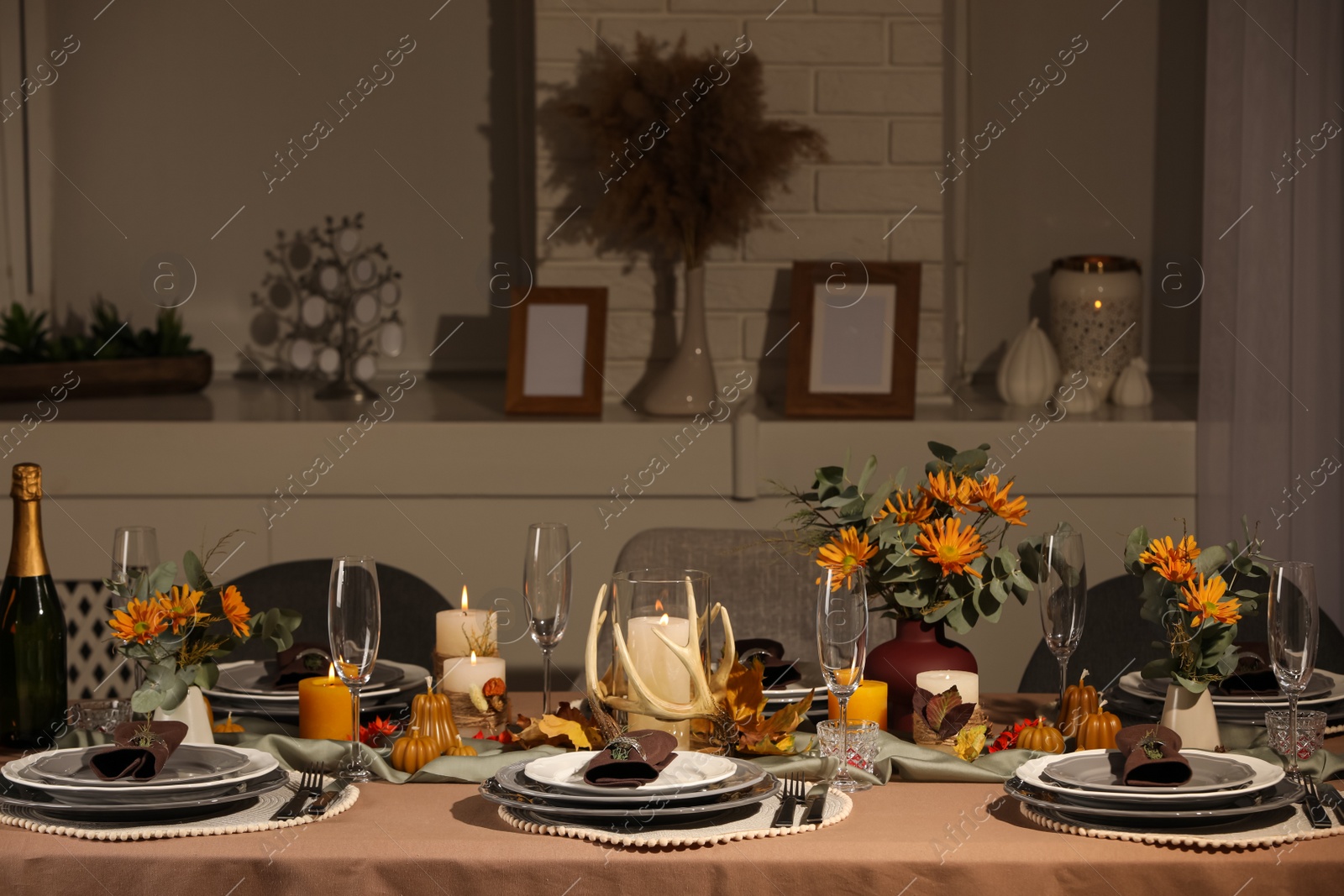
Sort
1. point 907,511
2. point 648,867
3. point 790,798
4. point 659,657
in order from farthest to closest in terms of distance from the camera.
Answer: point 907,511
point 659,657
point 790,798
point 648,867

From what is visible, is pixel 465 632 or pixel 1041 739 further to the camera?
pixel 465 632

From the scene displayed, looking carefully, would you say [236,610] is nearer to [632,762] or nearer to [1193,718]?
[632,762]

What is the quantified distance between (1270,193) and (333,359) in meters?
1.79

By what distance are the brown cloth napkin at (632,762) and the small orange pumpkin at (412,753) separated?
18 centimetres

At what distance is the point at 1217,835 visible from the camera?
1.03m

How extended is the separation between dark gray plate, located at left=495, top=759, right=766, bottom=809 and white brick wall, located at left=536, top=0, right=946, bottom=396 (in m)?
1.73

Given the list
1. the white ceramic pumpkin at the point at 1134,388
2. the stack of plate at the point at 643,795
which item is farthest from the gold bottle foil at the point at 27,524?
the white ceramic pumpkin at the point at 1134,388

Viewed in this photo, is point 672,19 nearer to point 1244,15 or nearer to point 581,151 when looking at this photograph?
point 581,151

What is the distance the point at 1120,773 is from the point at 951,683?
212 millimetres

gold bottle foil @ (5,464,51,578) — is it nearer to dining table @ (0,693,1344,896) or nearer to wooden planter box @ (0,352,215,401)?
dining table @ (0,693,1344,896)

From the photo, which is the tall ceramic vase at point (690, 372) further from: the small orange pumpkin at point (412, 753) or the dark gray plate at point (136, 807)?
the dark gray plate at point (136, 807)

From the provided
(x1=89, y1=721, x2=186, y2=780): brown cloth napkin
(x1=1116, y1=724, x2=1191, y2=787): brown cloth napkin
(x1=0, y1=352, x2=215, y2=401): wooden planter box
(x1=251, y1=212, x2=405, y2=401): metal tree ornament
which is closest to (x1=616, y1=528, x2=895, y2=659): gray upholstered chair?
(x1=1116, y1=724, x2=1191, y2=787): brown cloth napkin

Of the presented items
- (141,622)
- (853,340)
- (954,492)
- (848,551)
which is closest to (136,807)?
(141,622)

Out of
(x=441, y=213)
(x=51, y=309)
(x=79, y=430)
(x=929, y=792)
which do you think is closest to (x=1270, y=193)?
(x=929, y=792)
